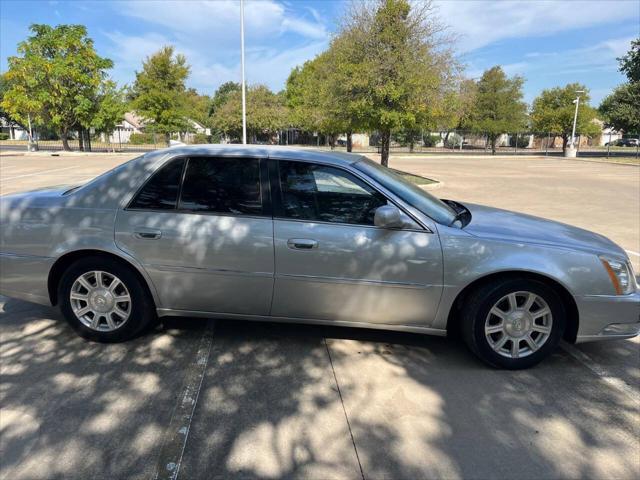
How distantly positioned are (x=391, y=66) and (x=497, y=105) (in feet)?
114

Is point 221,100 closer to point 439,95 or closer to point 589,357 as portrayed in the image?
point 439,95

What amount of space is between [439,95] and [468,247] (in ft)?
46.6

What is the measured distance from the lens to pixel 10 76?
115 feet

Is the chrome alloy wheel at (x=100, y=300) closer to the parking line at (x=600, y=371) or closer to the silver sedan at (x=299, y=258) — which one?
the silver sedan at (x=299, y=258)

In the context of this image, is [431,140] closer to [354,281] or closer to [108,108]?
[108,108]

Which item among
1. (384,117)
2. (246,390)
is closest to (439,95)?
(384,117)

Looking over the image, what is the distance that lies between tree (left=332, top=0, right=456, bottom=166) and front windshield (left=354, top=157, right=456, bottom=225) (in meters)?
12.2

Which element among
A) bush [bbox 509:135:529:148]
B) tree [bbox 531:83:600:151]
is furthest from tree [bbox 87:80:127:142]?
bush [bbox 509:135:529:148]

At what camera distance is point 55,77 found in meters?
35.6

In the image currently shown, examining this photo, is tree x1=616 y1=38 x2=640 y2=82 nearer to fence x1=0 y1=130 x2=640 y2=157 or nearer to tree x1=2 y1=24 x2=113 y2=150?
fence x1=0 y1=130 x2=640 y2=157

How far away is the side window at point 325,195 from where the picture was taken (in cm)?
353

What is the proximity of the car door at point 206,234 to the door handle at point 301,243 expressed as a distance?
15 cm

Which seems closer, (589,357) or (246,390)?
(246,390)

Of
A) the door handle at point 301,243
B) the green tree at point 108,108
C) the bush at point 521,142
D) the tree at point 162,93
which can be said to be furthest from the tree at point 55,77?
the bush at point 521,142
